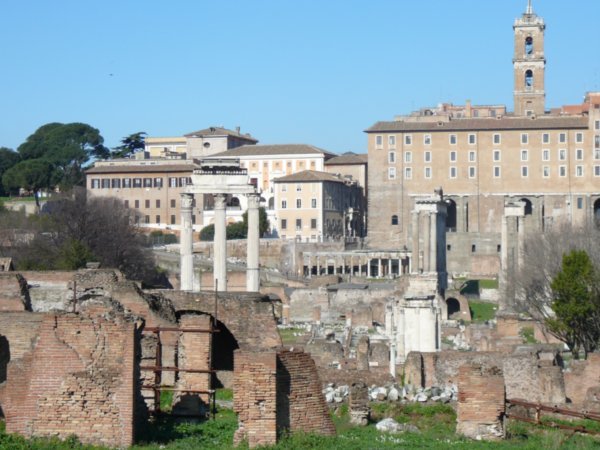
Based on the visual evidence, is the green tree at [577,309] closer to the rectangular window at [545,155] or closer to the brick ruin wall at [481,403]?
the brick ruin wall at [481,403]

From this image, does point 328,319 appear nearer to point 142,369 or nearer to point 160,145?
point 142,369

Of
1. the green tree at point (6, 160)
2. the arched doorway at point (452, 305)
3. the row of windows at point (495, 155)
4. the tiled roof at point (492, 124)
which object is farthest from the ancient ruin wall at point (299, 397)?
the green tree at point (6, 160)

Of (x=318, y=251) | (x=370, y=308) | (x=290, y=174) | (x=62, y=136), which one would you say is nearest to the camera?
(x=370, y=308)

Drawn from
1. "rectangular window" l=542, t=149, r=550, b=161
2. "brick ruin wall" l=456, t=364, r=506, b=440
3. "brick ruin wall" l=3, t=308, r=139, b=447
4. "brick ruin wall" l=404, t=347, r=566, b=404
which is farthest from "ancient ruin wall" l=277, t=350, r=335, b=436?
"rectangular window" l=542, t=149, r=550, b=161

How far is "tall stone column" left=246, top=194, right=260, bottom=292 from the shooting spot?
4841 centimetres

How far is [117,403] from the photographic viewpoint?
1392 centimetres

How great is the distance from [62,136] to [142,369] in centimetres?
9378

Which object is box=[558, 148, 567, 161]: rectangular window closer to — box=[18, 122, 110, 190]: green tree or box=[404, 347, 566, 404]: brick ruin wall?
box=[18, 122, 110, 190]: green tree

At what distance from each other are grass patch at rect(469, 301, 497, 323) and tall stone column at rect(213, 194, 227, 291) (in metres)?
10.6

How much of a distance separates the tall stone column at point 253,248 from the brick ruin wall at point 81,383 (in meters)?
33.8

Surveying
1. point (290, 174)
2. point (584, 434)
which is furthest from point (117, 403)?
point (290, 174)

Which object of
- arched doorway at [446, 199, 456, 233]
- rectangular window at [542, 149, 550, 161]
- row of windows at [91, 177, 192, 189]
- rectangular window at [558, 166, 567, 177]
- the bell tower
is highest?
the bell tower

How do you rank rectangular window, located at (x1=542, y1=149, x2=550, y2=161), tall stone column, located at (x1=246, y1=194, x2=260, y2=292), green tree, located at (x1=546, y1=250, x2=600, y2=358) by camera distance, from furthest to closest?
rectangular window, located at (x1=542, y1=149, x2=550, y2=161) → tall stone column, located at (x1=246, y1=194, x2=260, y2=292) → green tree, located at (x1=546, y1=250, x2=600, y2=358)

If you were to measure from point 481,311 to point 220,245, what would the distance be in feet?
50.6
